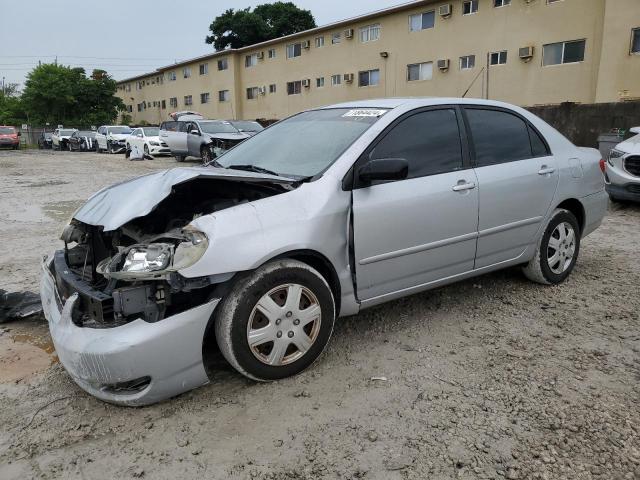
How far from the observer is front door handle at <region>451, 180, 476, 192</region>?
11.0ft

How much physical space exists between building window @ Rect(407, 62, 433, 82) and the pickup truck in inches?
449

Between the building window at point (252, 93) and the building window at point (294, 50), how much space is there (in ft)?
14.5

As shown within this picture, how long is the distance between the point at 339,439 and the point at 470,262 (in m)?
1.79

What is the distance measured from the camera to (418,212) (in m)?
3.17

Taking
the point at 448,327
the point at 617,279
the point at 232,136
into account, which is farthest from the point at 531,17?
the point at 448,327

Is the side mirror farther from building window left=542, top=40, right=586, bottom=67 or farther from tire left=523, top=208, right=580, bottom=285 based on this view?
building window left=542, top=40, right=586, bottom=67

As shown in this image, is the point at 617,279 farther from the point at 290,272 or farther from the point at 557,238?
the point at 290,272

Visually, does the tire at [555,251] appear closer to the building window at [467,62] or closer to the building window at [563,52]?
the building window at [563,52]

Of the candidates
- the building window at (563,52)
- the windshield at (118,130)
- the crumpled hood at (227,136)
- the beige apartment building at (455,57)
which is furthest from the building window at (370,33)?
the windshield at (118,130)

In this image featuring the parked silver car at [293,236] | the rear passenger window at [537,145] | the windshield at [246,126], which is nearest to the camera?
the parked silver car at [293,236]

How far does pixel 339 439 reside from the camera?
2.32 metres

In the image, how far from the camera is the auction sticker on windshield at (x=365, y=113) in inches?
131

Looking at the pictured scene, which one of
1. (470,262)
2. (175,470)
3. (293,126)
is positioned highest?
(293,126)

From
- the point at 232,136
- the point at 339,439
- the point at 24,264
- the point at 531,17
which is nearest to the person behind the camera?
the point at 339,439
